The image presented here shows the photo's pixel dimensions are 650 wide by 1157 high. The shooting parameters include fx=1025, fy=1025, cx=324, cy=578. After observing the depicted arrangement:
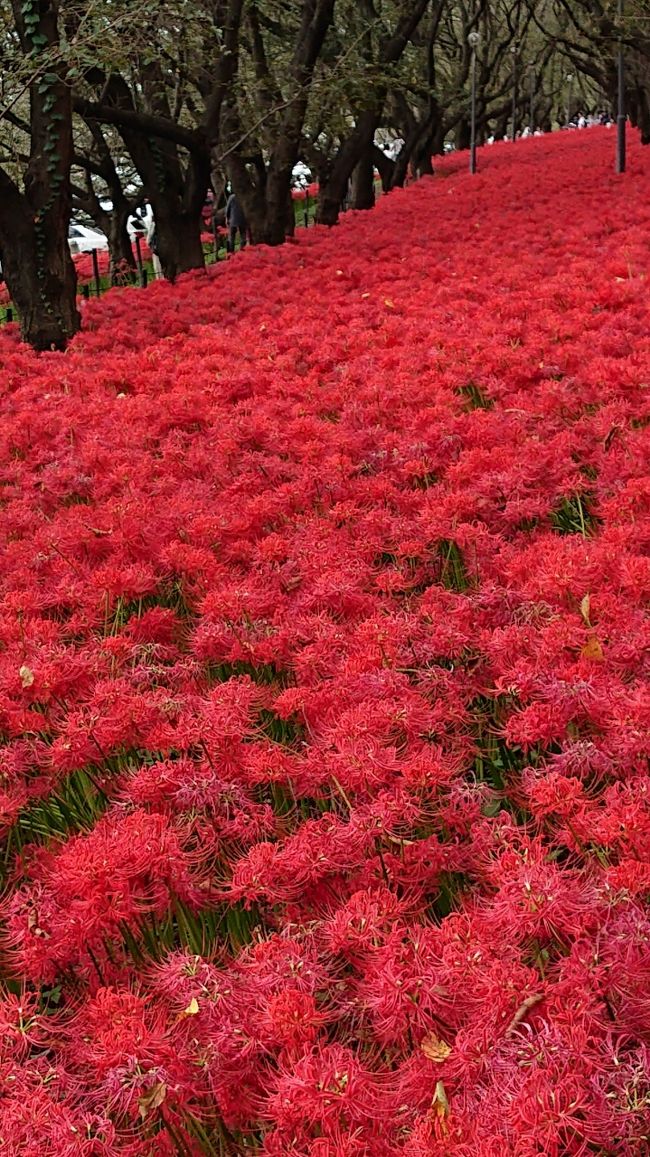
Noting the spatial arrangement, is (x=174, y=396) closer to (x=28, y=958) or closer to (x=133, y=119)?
(x=28, y=958)

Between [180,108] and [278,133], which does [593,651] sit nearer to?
[278,133]

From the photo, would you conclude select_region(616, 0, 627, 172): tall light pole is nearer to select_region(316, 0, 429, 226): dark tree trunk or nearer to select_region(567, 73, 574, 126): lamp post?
select_region(316, 0, 429, 226): dark tree trunk

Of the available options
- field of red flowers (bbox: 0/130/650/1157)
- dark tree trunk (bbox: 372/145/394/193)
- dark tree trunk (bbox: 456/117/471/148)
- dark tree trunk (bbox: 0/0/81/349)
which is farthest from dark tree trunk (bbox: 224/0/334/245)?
dark tree trunk (bbox: 456/117/471/148)

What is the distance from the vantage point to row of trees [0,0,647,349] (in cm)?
1004

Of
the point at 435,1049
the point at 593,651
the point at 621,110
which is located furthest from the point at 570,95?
the point at 435,1049

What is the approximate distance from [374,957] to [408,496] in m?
2.87

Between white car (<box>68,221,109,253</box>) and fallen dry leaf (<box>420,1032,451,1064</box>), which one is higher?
white car (<box>68,221,109,253</box>)

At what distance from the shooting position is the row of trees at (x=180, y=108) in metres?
10.0

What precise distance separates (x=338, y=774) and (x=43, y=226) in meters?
8.88

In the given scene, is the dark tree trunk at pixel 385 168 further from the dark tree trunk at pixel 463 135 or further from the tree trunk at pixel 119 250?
the dark tree trunk at pixel 463 135

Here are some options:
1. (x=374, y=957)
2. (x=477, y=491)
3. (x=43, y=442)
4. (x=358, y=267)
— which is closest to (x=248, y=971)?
(x=374, y=957)

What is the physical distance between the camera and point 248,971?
2.33 metres

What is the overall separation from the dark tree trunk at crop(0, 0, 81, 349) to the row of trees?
0.05 ft

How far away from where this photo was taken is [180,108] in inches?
658
